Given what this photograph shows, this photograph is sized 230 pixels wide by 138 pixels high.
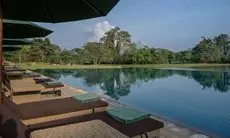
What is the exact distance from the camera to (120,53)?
41062 millimetres

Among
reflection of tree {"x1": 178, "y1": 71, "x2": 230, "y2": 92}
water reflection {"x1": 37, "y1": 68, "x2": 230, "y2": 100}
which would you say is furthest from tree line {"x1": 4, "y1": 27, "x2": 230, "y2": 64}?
reflection of tree {"x1": 178, "y1": 71, "x2": 230, "y2": 92}

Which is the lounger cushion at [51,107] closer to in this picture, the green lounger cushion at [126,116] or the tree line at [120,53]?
the green lounger cushion at [126,116]

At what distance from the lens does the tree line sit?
3478 cm

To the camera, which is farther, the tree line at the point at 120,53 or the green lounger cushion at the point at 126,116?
the tree line at the point at 120,53

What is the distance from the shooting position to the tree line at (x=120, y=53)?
114 ft

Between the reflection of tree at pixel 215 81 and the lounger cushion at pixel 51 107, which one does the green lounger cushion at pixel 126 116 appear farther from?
the reflection of tree at pixel 215 81

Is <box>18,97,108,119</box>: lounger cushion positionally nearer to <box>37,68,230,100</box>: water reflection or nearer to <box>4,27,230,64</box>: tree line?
<box>37,68,230,100</box>: water reflection

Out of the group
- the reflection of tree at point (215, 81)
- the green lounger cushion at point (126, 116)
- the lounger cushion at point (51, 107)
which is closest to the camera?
the green lounger cushion at point (126, 116)

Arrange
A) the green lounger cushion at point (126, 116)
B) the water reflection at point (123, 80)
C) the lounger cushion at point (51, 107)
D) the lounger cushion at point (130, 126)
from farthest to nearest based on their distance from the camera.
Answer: the water reflection at point (123, 80) → the lounger cushion at point (51, 107) → the green lounger cushion at point (126, 116) → the lounger cushion at point (130, 126)

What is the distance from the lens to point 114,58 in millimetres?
38500

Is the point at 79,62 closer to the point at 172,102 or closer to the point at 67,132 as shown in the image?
the point at 172,102

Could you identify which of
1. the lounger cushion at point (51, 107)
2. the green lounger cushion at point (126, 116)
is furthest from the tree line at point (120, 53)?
the green lounger cushion at point (126, 116)

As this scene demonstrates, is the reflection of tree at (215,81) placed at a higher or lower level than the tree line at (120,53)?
lower

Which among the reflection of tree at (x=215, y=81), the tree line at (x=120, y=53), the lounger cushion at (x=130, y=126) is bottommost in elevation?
the reflection of tree at (x=215, y=81)
